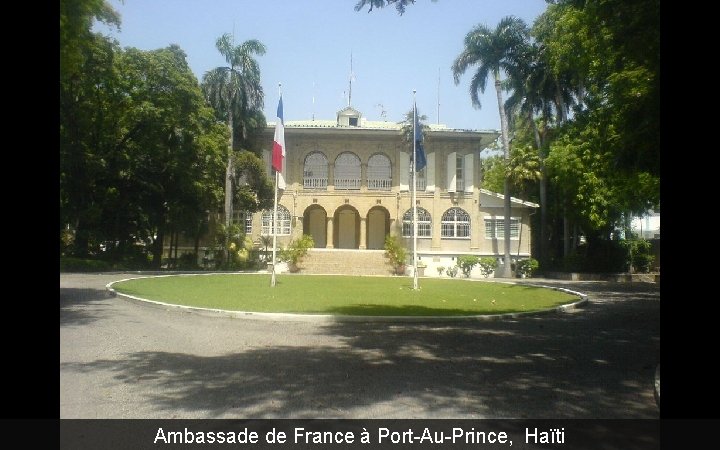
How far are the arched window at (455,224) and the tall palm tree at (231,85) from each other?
14526mm

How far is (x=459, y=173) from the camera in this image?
144 ft

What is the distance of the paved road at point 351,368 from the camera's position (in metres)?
6.30

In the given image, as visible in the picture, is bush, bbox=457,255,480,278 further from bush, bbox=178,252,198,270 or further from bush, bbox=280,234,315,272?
bush, bbox=178,252,198,270

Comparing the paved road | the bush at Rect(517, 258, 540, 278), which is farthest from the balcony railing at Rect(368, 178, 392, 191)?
the paved road

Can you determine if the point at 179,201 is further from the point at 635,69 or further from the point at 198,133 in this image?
the point at 635,69

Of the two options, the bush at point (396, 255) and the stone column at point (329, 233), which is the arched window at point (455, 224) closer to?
the bush at point (396, 255)

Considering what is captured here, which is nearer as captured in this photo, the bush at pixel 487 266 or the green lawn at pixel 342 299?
the green lawn at pixel 342 299

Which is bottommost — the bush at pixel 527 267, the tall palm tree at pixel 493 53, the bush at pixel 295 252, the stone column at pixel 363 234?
the bush at pixel 527 267

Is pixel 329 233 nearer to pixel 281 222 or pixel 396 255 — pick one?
pixel 281 222

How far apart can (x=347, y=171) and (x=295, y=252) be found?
8728 mm

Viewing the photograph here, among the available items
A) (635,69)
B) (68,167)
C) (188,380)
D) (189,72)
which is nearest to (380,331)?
(188,380)

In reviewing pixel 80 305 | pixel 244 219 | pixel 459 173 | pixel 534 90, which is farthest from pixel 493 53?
pixel 80 305

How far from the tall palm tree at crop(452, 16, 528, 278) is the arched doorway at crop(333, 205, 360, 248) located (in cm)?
1156

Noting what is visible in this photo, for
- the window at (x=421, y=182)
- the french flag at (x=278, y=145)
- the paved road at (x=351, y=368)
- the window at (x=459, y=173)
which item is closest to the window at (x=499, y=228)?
the window at (x=459, y=173)
